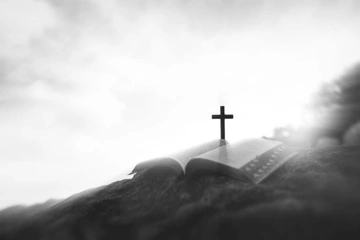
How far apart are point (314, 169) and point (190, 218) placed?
3.31m

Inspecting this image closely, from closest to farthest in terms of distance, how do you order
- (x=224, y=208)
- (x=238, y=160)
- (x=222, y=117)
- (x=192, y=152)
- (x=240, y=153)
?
1. (x=224, y=208)
2. (x=238, y=160)
3. (x=240, y=153)
4. (x=192, y=152)
5. (x=222, y=117)

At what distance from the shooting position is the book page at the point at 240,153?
536cm

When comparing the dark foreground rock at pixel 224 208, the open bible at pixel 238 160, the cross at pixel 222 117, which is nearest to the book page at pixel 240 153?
the open bible at pixel 238 160

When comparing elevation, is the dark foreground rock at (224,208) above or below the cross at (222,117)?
below

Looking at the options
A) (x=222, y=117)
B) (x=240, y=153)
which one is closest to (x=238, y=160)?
(x=240, y=153)

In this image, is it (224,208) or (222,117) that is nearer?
(224,208)

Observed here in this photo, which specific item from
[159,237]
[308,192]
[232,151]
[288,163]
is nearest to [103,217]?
[159,237]

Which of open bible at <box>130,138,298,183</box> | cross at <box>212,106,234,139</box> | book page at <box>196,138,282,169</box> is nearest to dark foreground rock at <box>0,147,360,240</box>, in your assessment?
open bible at <box>130,138,298,183</box>

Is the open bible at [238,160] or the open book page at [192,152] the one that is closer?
the open bible at [238,160]

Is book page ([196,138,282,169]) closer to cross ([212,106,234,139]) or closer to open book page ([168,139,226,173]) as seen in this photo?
open book page ([168,139,226,173])

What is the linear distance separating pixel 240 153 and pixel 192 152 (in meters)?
1.83

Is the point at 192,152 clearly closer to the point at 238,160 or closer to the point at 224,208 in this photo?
the point at 238,160

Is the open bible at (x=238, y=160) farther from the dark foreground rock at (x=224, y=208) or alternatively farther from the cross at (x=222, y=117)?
the cross at (x=222, y=117)

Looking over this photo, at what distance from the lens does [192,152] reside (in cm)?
730
